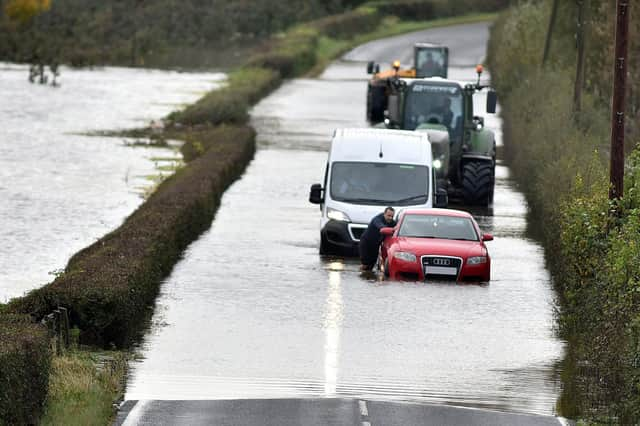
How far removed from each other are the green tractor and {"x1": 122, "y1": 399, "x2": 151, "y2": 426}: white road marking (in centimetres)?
2311

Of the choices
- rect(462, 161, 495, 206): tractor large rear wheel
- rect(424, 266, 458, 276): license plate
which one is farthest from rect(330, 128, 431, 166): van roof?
rect(462, 161, 495, 206): tractor large rear wheel

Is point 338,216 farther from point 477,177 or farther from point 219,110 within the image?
point 219,110

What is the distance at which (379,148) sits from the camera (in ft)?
108

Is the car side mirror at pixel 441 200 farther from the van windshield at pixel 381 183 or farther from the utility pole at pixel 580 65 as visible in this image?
the utility pole at pixel 580 65

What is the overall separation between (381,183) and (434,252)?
503 centimetres

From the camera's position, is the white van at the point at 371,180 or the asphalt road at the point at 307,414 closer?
the asphalt road at the point at 307,414

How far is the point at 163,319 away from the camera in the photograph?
24.2m

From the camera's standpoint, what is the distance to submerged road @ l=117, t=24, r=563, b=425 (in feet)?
56.9

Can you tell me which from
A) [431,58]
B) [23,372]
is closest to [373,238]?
[23,372]

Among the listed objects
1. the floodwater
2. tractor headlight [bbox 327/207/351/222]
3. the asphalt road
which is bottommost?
the floodwater

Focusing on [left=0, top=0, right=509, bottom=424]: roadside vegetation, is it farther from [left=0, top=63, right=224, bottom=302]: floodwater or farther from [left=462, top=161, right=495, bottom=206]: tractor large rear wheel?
[left=462, top=161, right=495, bottom=206]: tractor large rear wheel

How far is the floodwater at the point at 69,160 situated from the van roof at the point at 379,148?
6293mm

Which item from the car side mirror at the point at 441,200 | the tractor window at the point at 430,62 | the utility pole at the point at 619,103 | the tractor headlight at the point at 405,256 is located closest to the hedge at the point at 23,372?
the utility pole at the point at 619,103

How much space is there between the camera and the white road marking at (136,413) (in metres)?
16.4
